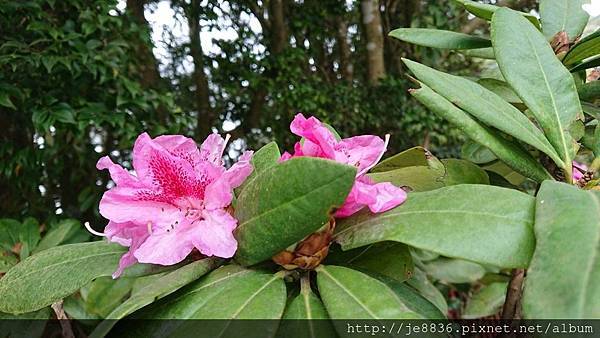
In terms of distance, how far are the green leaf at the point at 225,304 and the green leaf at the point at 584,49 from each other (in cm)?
43

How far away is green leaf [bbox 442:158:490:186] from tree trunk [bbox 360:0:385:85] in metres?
2.64

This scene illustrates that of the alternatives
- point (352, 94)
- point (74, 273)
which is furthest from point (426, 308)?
point (352, 94)

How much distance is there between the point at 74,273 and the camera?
0.47 m

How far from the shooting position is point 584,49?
588 millimetres

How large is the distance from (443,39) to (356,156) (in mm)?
269

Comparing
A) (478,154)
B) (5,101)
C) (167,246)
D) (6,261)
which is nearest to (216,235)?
(167,246)

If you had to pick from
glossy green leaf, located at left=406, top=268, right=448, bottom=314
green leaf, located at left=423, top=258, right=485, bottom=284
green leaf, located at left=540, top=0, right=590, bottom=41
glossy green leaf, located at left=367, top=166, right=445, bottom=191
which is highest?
green leaf, located at left=540, top=0, right=590, bottom=41

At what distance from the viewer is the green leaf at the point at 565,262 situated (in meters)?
0.28

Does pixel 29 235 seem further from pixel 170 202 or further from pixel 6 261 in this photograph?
pixel 170 202

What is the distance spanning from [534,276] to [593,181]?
8.4 inches

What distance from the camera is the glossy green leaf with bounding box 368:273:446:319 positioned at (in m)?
0.40

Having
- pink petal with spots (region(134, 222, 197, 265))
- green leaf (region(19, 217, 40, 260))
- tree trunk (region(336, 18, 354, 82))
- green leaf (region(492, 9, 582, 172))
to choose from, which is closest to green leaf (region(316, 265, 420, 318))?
pink petal with spots (region(134, 222, 197, 265))

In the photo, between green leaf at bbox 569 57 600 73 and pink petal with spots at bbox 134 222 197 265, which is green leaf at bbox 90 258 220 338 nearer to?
pink petal with spots at bbox 134 222 197 265

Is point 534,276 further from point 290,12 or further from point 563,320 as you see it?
point 290,12
